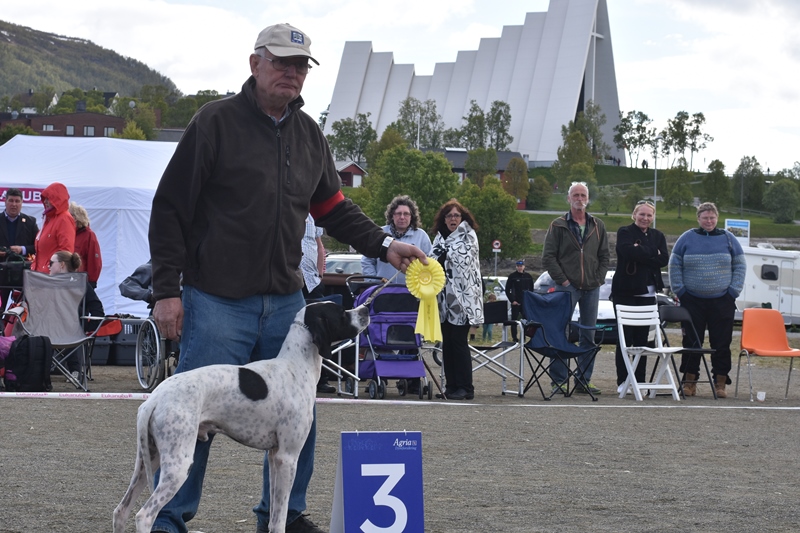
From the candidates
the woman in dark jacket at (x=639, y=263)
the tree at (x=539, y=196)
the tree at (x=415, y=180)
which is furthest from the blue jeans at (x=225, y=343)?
the tree at (x=539, y=196)

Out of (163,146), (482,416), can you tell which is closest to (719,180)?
(163,146)

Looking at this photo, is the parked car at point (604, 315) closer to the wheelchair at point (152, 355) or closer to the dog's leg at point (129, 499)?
the wheelchair at point (152, 355)

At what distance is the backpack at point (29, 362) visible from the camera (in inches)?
429

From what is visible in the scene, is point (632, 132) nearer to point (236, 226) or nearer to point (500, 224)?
point (500, 224)

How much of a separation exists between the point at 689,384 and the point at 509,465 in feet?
20.0

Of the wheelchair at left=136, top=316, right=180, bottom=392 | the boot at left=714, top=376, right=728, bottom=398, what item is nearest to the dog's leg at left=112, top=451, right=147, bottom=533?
the wheelchair at left=136, top=316, right=180, bottom=392

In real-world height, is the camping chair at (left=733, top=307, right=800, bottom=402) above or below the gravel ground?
above

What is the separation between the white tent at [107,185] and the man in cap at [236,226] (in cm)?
1146

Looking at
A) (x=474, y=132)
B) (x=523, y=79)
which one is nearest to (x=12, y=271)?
(x=474, y=132)

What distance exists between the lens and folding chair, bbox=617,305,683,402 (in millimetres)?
11922

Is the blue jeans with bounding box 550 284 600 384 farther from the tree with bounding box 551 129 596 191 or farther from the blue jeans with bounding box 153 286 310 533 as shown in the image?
the tree with bounding box 551 129 596 191

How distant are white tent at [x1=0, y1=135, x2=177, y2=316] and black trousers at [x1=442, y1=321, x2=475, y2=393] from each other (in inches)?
230

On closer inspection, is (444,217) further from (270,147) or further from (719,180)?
(719,180)

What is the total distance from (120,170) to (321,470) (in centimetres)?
1142
